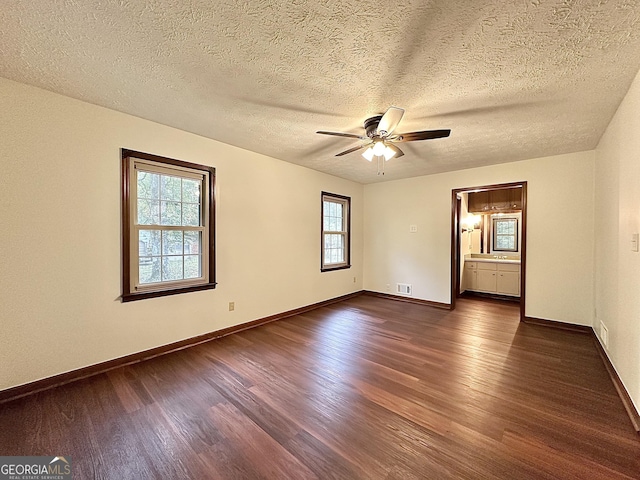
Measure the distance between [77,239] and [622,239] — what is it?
4.69m

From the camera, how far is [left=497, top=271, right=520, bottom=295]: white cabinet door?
5.27 metres

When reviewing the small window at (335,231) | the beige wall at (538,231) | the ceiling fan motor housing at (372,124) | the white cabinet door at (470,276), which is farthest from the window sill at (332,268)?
the ceiling fan motor housing at (372,124)

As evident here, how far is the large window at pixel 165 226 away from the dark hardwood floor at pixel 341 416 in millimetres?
818

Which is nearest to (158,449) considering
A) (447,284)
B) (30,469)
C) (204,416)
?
(204,416)

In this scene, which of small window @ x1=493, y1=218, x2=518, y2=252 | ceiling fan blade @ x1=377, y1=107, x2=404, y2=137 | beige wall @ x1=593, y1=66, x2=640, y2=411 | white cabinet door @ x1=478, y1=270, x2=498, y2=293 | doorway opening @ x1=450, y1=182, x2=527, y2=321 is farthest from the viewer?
small window @ x1=493, y1=218, x2=518, y2=252

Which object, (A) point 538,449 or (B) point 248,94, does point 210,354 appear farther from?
(A) point 538,449

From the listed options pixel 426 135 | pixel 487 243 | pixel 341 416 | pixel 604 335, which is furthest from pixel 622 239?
pixel 487 243

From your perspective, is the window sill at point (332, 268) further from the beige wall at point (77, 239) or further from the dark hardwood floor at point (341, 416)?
the dark hardwood floor at point (341, 416)

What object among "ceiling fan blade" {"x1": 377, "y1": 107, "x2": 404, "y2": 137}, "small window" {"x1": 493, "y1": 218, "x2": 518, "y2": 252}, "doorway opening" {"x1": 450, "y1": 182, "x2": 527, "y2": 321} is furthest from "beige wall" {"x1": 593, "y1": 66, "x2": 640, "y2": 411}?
"small window" {"x1": 493, "y1": 218, "x2": 518, "y2": 252}

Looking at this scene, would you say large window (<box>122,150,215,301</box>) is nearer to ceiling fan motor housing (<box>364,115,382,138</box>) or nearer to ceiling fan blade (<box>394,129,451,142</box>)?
ceiling fan motor housing (<box>364,115,382,138</box>)

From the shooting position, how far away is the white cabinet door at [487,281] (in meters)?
5.60

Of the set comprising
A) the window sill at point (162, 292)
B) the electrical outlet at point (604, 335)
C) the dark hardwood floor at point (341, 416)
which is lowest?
the dark hardwood floor at point (341, 416)

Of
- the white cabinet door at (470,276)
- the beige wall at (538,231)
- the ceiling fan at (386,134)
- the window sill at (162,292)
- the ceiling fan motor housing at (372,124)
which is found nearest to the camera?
the ceiling fan at (386,134)

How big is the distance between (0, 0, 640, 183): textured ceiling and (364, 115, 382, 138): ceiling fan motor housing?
2.8 inches
